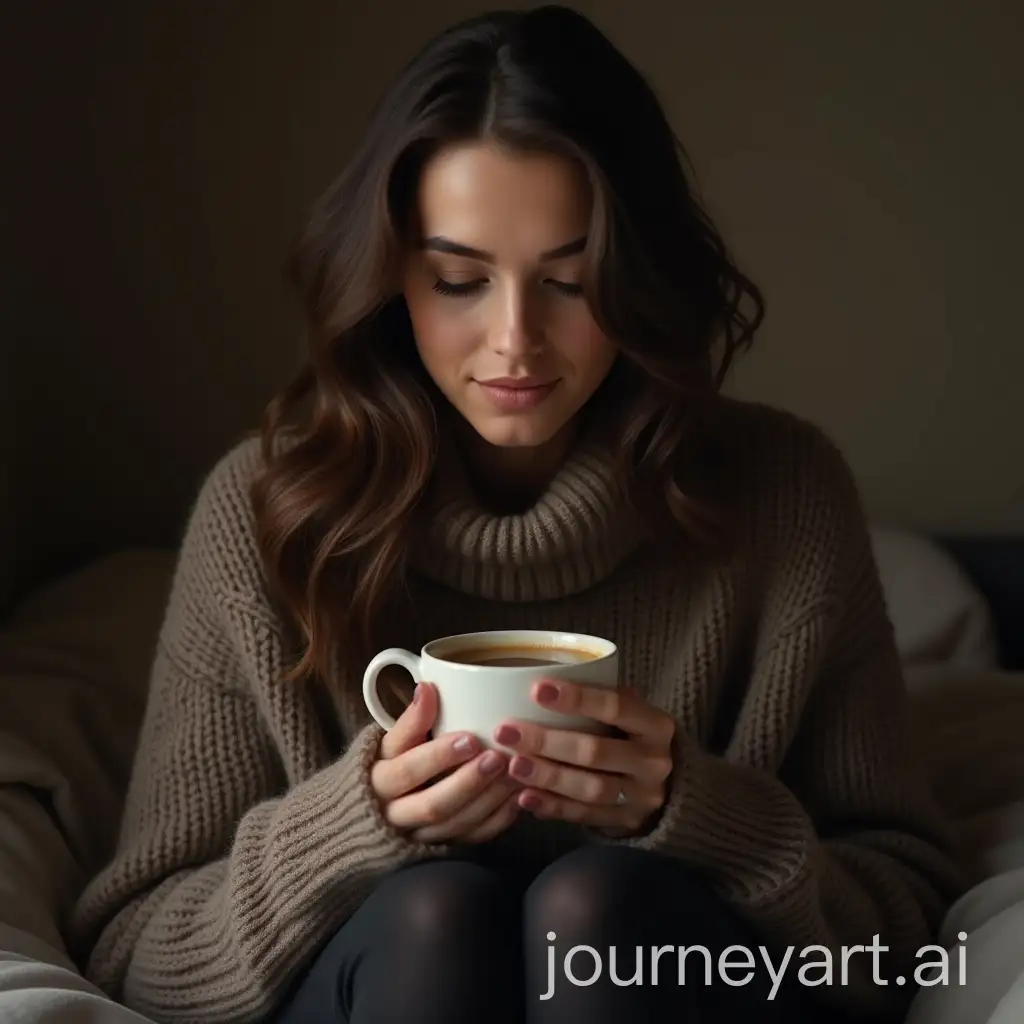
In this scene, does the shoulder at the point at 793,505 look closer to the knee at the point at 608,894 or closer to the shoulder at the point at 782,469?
the shoulder at the point at 782,469

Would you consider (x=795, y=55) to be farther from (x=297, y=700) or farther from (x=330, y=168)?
(x=297, y=700)

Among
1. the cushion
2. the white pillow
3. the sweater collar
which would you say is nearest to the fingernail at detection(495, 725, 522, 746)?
the sweater collar

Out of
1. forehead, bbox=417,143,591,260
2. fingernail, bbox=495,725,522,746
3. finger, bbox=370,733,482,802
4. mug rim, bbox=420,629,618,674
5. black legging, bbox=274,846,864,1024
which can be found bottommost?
black legging, bbox=274,846,864,1024

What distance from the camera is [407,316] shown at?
1.09m

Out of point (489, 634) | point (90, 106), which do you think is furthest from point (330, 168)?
point (489, 634)

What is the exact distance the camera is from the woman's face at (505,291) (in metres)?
0.94

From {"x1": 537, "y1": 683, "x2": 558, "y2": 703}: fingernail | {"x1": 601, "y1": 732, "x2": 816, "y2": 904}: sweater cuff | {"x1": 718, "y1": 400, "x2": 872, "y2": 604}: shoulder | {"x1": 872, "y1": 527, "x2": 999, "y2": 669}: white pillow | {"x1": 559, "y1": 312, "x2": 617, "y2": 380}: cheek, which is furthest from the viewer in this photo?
{"x1": 872, "y1": 527, "x2": 999, "y2": 669}: white pillow

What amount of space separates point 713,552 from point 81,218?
3.51 feet

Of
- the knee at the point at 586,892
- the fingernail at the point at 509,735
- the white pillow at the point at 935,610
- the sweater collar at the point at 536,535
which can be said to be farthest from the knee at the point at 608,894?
the white pillow at the point at 935,610

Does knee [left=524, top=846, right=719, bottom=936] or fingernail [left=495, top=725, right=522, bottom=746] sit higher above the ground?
fingernail [left=495, top=725, right=522, bottom=746]

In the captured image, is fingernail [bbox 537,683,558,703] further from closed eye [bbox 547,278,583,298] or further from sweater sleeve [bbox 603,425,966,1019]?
closed eye [bbox 547,278,583,298]

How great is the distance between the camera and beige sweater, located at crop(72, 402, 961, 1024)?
36.3 inches

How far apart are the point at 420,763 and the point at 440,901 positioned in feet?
0.30

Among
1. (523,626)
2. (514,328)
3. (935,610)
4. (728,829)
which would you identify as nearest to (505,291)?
(514,328)
